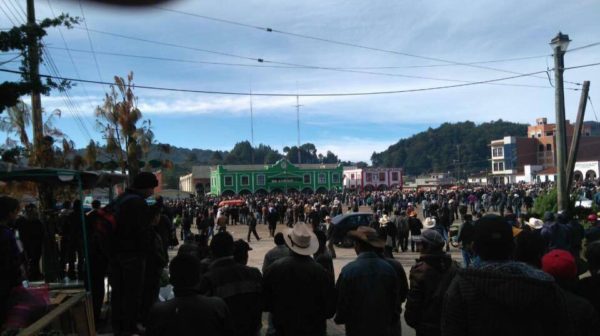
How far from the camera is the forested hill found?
160125mm

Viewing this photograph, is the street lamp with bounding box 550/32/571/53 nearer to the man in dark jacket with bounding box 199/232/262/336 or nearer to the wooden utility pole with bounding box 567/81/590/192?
the wooden utility pole with bounding box 567/81/590/192

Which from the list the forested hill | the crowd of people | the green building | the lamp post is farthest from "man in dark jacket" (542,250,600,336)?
the forested hill

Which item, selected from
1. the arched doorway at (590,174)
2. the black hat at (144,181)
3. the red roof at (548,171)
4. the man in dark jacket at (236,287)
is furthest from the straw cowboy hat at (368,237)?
the red roof at (548,171)

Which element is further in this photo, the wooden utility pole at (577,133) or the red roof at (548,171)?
the red roof at (548,171)

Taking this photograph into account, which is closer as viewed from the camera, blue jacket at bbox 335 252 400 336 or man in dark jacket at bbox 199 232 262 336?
blue jacket at bbox 335 252 400 336

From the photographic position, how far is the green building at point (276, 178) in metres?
82.7

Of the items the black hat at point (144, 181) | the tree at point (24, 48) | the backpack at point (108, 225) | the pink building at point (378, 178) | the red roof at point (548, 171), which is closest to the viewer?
the backpack at point (108, 225)

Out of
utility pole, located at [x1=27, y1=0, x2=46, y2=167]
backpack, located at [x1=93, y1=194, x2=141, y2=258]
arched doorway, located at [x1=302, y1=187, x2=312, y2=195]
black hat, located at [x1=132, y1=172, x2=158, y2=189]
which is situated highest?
utility pole, located at [x1=27, y1=0, x2=46, y2=167]

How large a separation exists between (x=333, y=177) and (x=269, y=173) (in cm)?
1055

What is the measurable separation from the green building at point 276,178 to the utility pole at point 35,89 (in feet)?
214

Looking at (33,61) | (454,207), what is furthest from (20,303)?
(454,207)

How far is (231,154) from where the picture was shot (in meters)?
190

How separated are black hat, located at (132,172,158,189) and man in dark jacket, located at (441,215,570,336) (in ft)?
10.8

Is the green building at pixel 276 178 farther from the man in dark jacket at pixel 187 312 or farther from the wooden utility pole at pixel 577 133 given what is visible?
the man in dark jacket at pixel 187 312
